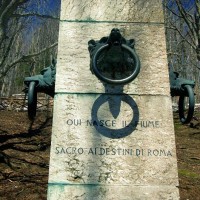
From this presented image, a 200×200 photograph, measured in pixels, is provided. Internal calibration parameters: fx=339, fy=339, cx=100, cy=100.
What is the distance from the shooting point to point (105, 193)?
2293 mm

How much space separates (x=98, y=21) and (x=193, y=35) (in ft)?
32.5

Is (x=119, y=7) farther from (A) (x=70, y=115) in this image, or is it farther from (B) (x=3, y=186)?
(B) (x=3, y=186)

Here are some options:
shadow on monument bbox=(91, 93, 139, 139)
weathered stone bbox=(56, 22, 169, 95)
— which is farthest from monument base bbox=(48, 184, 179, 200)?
weathered stone bbox=(56, 22, 169, 95)

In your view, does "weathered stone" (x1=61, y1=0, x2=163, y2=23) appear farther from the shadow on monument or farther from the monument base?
the monument base

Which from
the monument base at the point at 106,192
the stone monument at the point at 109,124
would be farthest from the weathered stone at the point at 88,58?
the monument base at the point at 106,192

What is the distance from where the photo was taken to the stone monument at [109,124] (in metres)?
2.31

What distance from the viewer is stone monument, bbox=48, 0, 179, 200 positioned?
231 cm

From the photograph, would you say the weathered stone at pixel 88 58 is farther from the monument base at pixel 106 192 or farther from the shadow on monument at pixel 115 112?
the monument base at pixel 106 192

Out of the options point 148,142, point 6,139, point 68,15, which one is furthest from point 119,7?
point 6,139

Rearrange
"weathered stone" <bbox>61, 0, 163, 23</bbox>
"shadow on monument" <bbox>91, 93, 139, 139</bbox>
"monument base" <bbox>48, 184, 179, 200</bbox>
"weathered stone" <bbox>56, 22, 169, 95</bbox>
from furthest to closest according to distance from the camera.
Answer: "weathered stone" <bbox>61, 0, 163, 23</bbox>, "weathered stone" <bbox>56, 22, 169, 95</bbox>, "shadow on monument" <bbox>91, 93, 139, 139</bbox>, "monument base" <bbox>48, 184, 179, 200</bbox>

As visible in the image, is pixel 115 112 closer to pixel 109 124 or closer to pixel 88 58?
pixel 109 124

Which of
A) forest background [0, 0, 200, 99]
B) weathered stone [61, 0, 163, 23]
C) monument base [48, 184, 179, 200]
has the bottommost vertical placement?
monument base [48, 184, 179, 200]

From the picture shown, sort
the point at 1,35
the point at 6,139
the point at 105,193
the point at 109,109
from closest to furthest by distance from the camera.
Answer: the point at 105,193 < the point at 109,109 < the point at 1,35 < the point at 6,139

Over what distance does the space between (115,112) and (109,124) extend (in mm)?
98
